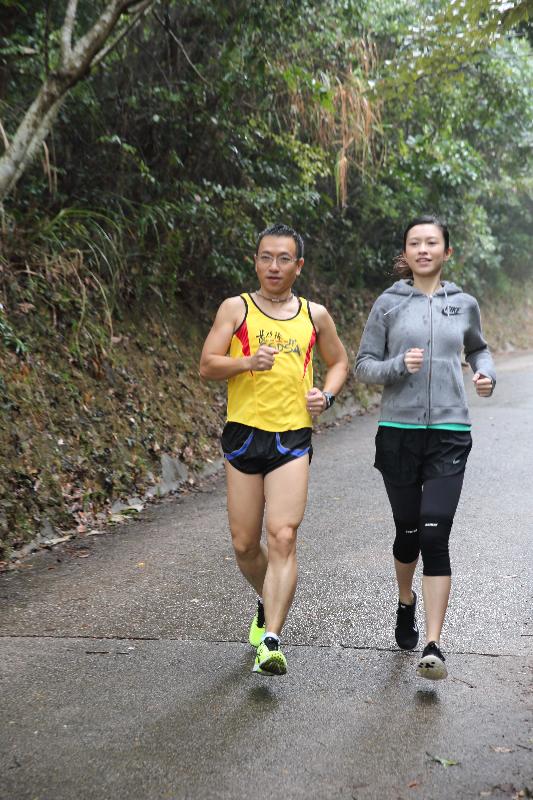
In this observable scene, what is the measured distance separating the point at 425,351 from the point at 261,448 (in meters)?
0.97

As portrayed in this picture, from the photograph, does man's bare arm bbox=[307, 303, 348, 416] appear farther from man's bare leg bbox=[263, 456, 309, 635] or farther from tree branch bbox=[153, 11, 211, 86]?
tree branch bbox=[153, 11, 211, 86]

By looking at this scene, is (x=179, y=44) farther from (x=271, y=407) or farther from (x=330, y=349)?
(x=271, y=407)

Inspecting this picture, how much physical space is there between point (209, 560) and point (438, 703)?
10.2 feet

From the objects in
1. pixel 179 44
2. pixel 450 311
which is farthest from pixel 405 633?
pixel 179 44

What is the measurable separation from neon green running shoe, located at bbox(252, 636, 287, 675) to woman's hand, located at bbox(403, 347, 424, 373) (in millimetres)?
1463

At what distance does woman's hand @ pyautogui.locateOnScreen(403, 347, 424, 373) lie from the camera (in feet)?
15.1

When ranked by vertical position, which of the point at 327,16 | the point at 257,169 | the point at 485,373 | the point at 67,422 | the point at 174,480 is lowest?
the point at 174,480

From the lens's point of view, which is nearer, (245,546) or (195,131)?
(245,546)

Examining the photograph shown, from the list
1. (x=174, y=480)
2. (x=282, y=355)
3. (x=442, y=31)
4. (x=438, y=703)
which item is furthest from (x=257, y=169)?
A: (x=438, y=703)

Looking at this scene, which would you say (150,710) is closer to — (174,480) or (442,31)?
(442,31)

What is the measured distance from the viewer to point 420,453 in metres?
4.83

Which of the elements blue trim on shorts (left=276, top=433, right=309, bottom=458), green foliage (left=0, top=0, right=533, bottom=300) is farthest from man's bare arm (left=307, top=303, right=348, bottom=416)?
green foliage (left=0, top=0, right=533, bottom=300)

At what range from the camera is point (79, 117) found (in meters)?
11.7

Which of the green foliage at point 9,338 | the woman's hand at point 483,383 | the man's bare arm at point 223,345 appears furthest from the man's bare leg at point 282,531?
the green foliage at point 9,338
